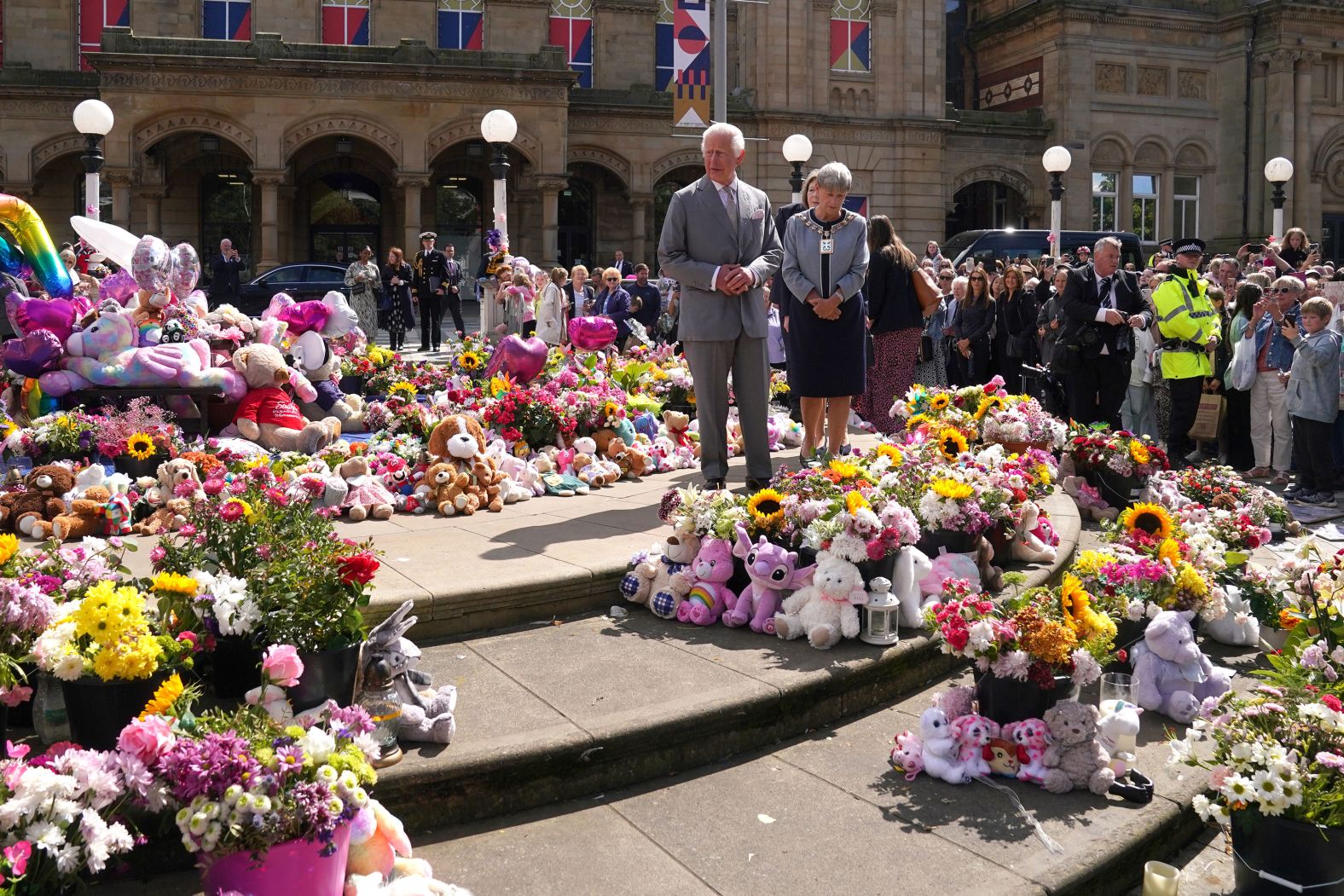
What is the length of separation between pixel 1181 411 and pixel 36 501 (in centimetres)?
1016

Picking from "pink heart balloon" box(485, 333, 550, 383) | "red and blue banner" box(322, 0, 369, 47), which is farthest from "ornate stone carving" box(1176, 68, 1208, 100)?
"pink heart balloon" box(485, 333, 550, 383)

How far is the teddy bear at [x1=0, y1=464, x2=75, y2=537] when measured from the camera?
6.41 meters

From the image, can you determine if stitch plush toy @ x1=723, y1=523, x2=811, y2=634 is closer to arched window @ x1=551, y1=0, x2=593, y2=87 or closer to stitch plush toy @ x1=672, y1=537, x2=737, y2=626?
stitch plush toy @ x1=672, y1=537, x2=737, y2=626

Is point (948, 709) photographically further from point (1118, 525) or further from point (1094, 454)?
point (1094, 454)

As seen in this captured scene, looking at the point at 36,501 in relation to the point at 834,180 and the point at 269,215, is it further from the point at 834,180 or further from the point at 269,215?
the point at 269,215

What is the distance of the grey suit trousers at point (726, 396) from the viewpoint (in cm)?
696

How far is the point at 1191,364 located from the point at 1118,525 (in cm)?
598

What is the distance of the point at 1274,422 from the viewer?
11055 millimetres

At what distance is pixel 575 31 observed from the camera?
3397 cm

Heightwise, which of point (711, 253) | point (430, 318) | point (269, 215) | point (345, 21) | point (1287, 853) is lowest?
point (1287, 853)

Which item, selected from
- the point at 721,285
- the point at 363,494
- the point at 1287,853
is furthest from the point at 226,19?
the point at 1287,853

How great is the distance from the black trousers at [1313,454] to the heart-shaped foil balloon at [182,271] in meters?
9.55

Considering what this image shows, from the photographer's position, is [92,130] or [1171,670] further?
[92,130]

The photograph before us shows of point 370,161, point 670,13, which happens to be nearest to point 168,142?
point 370,161
